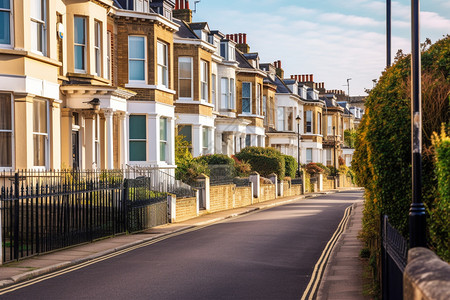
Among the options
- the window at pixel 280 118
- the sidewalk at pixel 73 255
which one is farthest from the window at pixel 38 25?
the window at pixel 280 118

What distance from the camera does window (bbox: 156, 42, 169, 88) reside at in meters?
30.9

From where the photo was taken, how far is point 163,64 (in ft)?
103

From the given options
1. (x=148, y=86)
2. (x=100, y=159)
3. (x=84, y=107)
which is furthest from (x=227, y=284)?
(x=148, y=86)

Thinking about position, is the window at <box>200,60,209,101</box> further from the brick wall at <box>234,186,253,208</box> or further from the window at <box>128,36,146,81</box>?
the window at <box>128,36,146,81</box>

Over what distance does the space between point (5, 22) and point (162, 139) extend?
12.6 m

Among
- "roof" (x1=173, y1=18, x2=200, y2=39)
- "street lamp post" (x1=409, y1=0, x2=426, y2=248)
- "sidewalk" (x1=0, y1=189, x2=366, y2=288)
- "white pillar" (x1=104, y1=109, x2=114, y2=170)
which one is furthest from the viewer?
"roof" (x1=173, y1=18, x2=200, y2=39)

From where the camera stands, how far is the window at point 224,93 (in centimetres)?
4678

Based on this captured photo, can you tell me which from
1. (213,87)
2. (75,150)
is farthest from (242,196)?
(75,150)

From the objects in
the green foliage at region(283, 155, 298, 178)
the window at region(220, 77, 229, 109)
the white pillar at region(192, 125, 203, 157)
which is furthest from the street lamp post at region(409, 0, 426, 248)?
the green foliage at region(283, 155, 298, 178)

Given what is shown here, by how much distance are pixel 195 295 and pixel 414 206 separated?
12.3ft

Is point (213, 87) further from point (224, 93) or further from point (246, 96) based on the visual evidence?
point (246, 96)

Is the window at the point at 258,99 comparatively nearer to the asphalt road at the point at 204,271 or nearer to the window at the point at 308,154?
the window at the point at 308,154

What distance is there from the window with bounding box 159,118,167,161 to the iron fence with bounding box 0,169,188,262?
6.49 m

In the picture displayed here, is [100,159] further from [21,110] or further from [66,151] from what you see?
[21,110]
